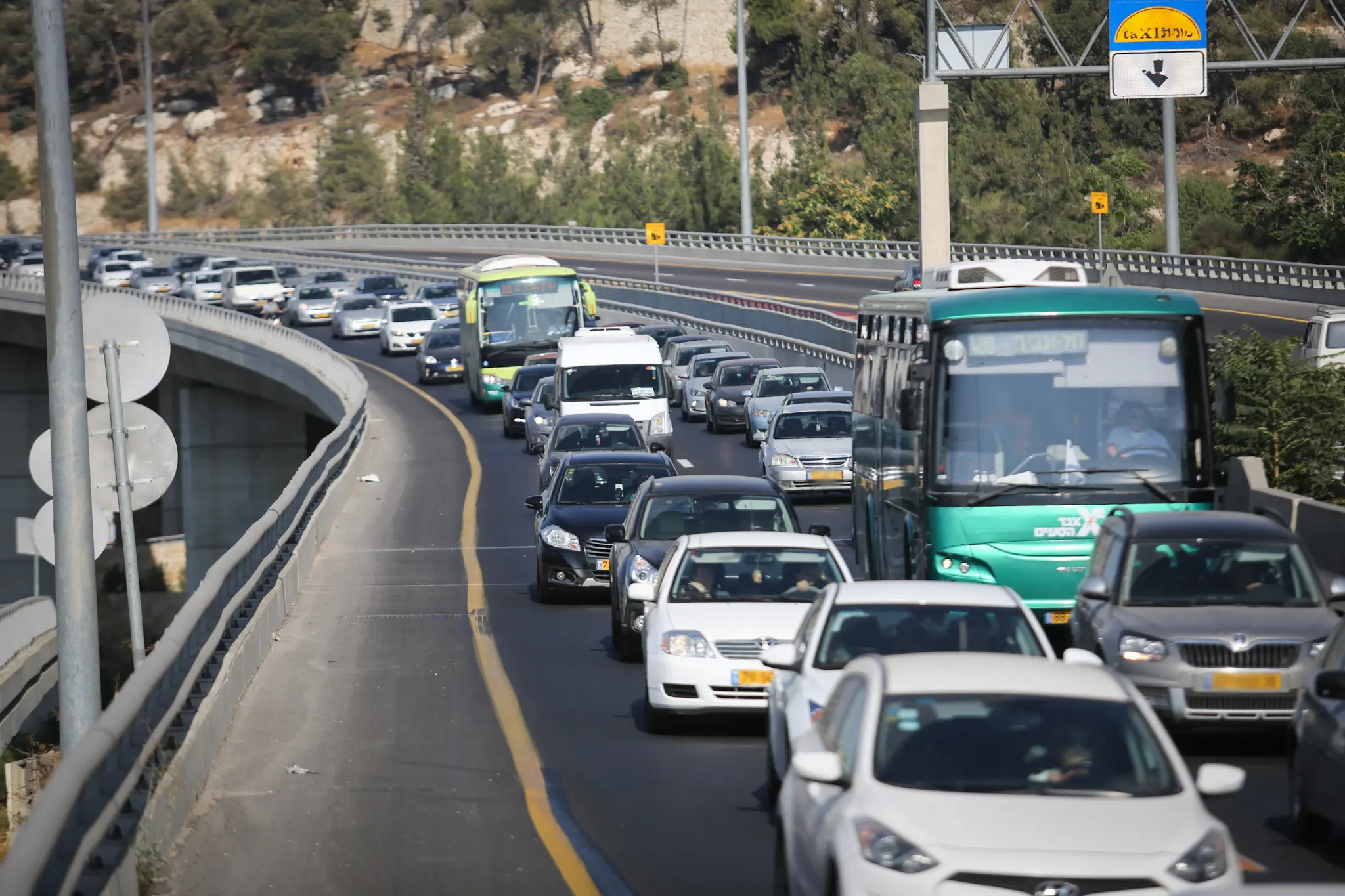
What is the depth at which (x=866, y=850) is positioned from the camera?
681cm

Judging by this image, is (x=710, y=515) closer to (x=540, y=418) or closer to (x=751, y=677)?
(x=751, y=677)

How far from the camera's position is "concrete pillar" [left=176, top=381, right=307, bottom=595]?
5919 centimetres

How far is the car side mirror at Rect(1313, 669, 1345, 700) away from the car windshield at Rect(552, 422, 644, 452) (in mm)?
21226

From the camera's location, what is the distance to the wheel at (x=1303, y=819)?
32.8ft

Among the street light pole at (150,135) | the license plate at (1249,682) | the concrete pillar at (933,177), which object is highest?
the street light pole at (150,135)

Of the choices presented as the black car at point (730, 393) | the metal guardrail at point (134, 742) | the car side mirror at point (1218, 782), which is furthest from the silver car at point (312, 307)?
the car side mirror at point (1218, 782)

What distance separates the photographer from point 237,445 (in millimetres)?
60938

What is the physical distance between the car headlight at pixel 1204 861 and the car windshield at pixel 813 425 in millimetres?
24298

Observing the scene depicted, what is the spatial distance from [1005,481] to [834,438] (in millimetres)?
15195

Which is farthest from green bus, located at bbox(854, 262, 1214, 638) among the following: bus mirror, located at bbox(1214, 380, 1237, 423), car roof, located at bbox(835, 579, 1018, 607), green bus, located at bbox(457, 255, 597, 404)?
green bus, located at bbox(457, 255, 597, 404)

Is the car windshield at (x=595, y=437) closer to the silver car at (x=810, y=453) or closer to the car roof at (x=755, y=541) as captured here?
the silver car at (x=810, y=453)

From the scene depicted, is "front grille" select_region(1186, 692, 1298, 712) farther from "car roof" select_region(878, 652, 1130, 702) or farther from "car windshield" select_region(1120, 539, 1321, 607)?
"car roof" select_region(878, 652, 1130, 702)

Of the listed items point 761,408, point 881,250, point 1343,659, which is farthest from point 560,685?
point 881,250

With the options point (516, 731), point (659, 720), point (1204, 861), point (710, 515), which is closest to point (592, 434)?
point (710, 515)
